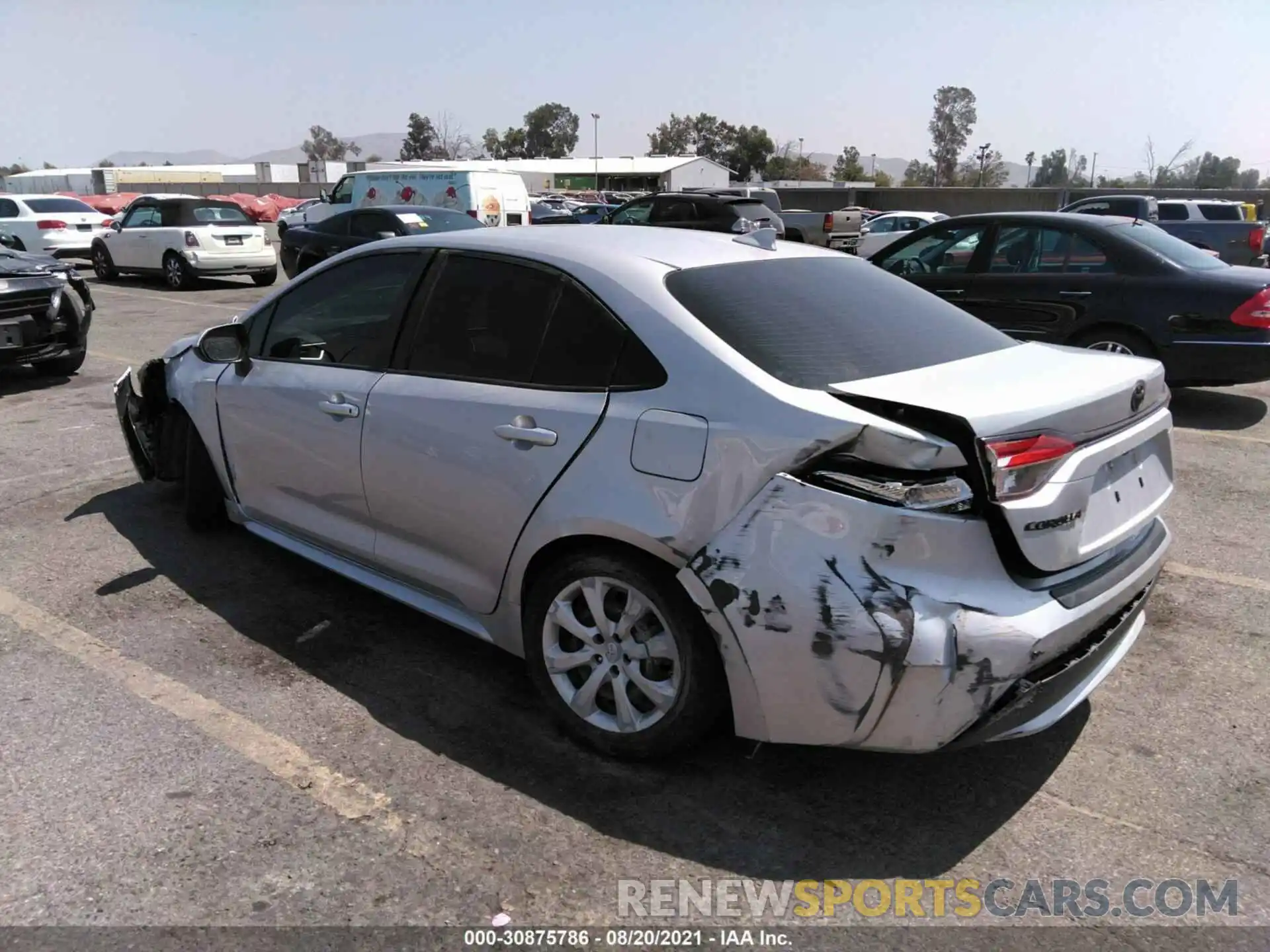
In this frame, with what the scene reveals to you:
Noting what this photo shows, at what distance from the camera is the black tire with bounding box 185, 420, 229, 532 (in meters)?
4.70

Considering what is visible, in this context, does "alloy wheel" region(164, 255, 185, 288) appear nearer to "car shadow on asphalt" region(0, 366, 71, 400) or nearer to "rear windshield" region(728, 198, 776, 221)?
"car shadow on asphalt" region(0, 366, 71, 400)

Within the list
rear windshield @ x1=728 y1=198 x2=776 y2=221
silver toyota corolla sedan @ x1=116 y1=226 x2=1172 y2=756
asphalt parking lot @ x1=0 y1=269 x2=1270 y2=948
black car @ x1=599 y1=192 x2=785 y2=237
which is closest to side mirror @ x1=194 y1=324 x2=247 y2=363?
silver toyota corolla sedan @ x1=116 y1=226 x2=1172 y2=756

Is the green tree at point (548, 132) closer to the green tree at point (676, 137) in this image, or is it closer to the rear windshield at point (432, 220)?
the green tree at point (676, 137)

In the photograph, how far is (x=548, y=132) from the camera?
5758 inches

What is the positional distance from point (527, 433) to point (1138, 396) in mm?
Result: 1920

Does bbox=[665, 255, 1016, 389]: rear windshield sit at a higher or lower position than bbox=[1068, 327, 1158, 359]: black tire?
higher

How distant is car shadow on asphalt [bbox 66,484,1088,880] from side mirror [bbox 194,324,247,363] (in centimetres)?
110

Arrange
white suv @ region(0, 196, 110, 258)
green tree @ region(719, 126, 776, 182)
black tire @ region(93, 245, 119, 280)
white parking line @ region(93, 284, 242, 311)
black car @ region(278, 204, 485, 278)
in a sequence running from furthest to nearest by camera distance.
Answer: green tree @ region(719, 126, 776, 182) < white suv @ region(0, 196, 110, 258) < black tire @ region(93, 245, 119, 280) < white parking line @ region(93, 284, 242, 311) < black car @ region(278, 204, 485, 278)

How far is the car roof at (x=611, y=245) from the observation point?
3.29 meters

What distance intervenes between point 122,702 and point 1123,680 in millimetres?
3631

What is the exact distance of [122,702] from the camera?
3383 mm

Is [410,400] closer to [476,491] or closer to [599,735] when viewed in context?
[476,491]

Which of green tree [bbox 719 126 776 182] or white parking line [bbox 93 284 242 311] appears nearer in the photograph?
white parking line [bbox 93 284 242 311]

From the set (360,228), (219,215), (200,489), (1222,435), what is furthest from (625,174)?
(200,489)
